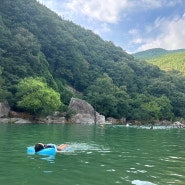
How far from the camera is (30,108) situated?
205 ft

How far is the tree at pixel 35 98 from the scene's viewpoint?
6166 cm

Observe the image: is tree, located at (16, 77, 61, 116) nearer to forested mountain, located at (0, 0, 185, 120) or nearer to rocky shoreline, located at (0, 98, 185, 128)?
forested mountain, located at (0, 0, 185, 120)

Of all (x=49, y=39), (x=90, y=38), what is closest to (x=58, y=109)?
(x=49, y=39)

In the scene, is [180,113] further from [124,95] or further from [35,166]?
[35,166]

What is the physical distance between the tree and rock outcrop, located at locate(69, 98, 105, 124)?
18.7 feet

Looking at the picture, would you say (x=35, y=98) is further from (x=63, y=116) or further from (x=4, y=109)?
(x=63, y=116)

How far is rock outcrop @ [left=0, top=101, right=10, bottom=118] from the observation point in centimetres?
5866

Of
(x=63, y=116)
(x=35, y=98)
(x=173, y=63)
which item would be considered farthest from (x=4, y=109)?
(x=173, y=63)

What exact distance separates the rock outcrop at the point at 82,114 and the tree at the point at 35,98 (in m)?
5.70

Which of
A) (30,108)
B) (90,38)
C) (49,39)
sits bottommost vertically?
(30,108)

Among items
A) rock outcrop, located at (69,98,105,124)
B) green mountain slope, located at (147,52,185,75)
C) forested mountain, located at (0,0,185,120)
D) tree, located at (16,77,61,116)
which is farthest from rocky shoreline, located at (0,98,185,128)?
green mountain slope, located at (147,52,185,75)

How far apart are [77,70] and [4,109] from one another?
4532cm

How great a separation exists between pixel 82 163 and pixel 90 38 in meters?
117

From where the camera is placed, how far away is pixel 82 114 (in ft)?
235
